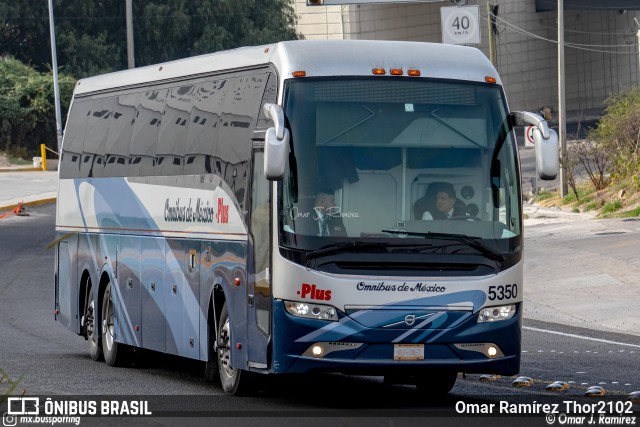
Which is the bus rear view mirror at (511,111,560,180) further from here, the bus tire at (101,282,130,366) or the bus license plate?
the bus tire at (101,282,130,366)

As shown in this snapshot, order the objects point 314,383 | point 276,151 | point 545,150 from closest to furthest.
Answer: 1. point 276,151
2. point 545,150
3. point 314,383

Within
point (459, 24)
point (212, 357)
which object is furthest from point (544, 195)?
point (212, 357)

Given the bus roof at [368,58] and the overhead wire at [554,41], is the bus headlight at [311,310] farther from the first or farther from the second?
the overhead wire at [554,41]

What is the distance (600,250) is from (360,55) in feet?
56.6

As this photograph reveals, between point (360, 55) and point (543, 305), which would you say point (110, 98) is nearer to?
point (360, 55)

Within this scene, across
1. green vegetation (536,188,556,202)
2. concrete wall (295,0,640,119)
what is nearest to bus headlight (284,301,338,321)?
green vegetation (536,188,556,202)

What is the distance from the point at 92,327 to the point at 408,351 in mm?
7252

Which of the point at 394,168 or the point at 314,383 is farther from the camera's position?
the point at 314,383

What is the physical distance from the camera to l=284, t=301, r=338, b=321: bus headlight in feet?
37.8

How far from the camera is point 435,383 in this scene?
1304 centimetres

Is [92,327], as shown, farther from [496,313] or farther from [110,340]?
[496,313]

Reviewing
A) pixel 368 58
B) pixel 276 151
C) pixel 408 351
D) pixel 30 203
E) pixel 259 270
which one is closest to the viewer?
pixel 276 151

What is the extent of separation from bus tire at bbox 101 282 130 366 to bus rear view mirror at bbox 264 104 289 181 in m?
6.12

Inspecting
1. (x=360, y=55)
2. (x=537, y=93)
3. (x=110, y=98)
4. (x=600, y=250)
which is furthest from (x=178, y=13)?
(x=360, y=55)
